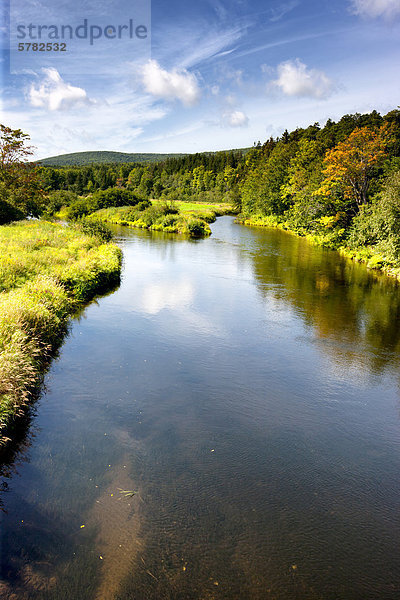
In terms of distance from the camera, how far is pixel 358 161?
108ft

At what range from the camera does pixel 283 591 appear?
4898 millimetres

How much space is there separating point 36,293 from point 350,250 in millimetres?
29148

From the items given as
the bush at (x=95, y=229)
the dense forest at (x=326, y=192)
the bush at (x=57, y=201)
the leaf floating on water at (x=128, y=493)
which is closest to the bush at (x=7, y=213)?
the dense forest at (x=326, y=192)

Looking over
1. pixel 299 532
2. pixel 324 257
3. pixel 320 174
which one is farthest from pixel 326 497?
pixel 320 174

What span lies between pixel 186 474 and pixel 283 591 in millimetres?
2483

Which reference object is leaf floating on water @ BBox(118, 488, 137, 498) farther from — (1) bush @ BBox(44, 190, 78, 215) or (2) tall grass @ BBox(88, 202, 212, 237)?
(1) bush @ BBox(44, 190, 78, 215)

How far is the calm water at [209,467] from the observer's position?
5094 millimetres

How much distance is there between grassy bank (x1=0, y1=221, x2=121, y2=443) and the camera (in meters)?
8.05

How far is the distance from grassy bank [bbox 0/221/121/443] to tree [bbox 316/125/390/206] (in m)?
22.6

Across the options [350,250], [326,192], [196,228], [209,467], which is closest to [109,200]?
[196,228]

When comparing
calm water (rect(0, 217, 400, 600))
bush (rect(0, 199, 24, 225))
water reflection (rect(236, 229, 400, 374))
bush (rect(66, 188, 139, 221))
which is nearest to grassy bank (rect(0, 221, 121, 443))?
calm water (rect(0, 217, 400, 600))

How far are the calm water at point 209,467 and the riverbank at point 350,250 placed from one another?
14206 millimetres

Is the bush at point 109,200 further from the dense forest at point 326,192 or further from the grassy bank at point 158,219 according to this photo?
the grassy bank at point 158,219

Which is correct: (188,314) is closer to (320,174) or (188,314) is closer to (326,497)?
(326,497)
